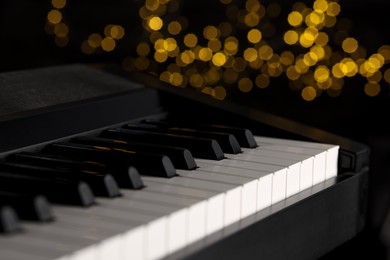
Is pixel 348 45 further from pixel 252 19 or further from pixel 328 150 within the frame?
pixel 328 150

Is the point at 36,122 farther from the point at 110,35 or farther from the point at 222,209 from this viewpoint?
the point at 110,35

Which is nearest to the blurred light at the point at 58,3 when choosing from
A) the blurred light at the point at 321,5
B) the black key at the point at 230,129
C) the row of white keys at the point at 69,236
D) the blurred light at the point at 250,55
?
the blurred light at the point at 250,55

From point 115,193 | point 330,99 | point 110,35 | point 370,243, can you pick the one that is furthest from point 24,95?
point 110,35

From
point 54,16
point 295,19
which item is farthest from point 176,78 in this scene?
point 54,16

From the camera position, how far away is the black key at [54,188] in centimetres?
99

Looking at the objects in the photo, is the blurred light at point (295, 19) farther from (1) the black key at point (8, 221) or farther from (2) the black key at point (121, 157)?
(1) the black key at point (8, 221)

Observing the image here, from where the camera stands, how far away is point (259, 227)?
111cm

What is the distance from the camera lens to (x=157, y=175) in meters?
1.16

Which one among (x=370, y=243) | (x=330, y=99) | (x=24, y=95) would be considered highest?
(x=24, y=95)

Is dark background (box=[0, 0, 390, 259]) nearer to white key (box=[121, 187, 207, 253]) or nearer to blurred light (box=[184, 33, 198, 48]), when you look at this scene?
blurred light (box=[184, 33, 198, 48])

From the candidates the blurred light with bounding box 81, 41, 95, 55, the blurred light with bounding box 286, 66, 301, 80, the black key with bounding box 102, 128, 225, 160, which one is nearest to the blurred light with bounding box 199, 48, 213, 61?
the blurred light with bounding box 286, 66, 301, 80

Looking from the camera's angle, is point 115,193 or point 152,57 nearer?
point 115,193

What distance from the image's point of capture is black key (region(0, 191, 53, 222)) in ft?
2.98

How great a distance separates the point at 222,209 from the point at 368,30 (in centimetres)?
201
